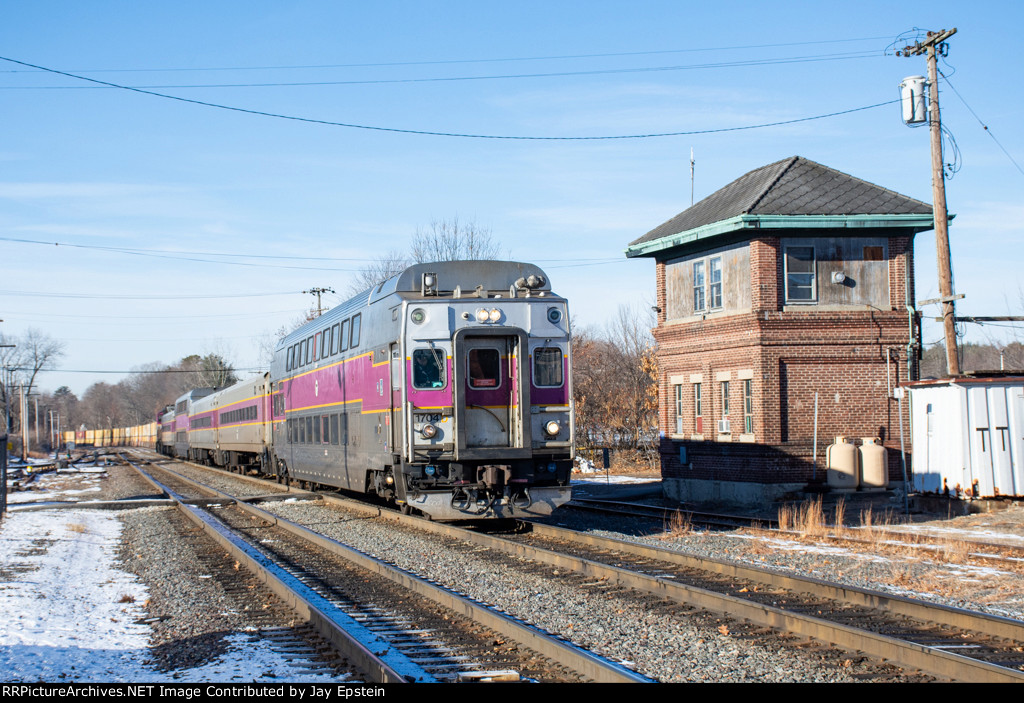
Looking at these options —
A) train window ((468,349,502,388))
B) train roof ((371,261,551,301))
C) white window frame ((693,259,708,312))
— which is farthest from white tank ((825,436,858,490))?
train window ((468,349,502,388))

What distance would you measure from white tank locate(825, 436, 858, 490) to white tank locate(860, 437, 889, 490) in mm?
200

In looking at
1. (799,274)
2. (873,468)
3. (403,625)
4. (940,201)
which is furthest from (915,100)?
(403,625)

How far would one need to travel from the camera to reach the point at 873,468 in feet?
66.8

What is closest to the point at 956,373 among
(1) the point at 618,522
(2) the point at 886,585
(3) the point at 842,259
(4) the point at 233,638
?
(3) the point at 842,259

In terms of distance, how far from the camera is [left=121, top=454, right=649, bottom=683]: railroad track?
21.1 ft

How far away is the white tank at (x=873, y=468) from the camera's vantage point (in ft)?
66.8

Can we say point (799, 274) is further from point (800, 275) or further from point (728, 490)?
point (728, 490)

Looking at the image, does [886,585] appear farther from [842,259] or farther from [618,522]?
[842,259]

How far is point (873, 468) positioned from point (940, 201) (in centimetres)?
566

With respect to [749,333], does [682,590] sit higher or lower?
lower

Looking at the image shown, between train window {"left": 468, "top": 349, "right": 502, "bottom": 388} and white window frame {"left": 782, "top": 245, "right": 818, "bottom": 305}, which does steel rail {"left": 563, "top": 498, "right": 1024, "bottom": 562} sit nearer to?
train window {"left": 468, "top": 349, "right": 502, "bottom": 388}

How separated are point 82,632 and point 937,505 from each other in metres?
14.9

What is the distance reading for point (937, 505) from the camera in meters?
17.7

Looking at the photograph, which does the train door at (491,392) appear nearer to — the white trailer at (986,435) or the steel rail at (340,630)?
the steel rail at (340,630)
